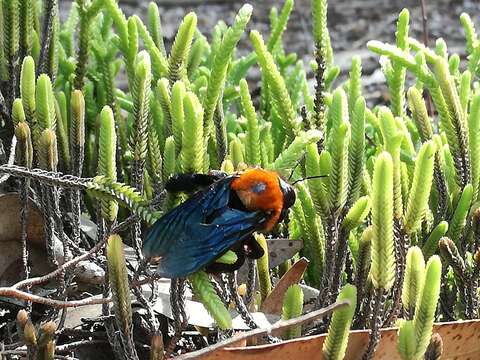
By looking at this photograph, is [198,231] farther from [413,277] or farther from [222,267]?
[413,277]

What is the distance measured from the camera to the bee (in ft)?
5.27

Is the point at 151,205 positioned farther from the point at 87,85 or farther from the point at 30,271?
the point at 87,85

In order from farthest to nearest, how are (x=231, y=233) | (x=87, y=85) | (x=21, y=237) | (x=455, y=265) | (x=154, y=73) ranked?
(x=87, y=85) → (x=154, y=73) → (x=21, y=237) → (x=455, y=265) → (x=231, y=233)

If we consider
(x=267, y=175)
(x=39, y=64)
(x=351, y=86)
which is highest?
(x=39, y=64)

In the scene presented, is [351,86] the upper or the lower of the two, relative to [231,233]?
upper

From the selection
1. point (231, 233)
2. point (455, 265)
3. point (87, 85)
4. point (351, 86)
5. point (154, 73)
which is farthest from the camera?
point (87, 85)

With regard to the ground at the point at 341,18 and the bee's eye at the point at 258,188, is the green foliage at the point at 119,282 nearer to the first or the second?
the bee's eye at the point at 258,188

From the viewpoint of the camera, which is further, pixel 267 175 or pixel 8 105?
pixel 8 105

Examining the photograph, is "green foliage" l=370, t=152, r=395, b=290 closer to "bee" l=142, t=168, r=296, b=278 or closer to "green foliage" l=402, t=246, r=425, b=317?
"green foliage" l=402, t=246, r=425, b=317

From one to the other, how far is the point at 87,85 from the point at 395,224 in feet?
4.27

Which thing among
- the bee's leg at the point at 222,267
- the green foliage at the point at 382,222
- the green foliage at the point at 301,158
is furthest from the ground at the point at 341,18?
the green foliage at the point at 382,222

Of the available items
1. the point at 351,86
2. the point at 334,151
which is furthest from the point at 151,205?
the point at 351,86

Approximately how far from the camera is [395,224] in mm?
1749

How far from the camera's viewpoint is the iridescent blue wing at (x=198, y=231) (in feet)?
5.21
